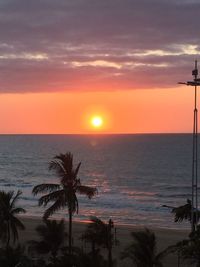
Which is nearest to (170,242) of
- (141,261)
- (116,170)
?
(141,261)

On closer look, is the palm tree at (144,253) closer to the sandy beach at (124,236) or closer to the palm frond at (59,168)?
the palm frond at (59,168)

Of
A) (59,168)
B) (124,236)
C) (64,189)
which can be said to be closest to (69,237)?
(64,189)

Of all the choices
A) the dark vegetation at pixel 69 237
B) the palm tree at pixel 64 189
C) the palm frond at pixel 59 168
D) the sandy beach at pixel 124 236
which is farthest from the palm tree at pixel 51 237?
the sandy beach at pixel 124 236

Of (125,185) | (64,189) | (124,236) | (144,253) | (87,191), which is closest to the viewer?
(144,253)

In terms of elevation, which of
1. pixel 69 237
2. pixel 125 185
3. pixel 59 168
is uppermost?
pixel 125 185

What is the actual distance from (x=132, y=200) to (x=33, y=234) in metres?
35.2

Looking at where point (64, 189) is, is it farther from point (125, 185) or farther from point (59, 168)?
point (125, 185)

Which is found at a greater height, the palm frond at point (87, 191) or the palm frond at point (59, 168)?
the palm frond at point (59, 168)

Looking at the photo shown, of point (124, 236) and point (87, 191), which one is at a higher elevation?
point (87, 191)

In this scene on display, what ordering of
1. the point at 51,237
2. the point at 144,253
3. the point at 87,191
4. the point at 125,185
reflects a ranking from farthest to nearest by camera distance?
the point at 125,185, the point at 51,237, the point at 87,191, the point at 144,253

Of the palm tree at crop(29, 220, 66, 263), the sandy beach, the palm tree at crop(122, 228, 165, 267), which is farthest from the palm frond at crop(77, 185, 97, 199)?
the sandy beach

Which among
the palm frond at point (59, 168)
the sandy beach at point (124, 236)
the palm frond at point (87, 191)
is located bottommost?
the sandy beach at point (124, 236)

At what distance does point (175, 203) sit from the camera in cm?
8325

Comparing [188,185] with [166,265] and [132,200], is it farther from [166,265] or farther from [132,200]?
[166,265]
